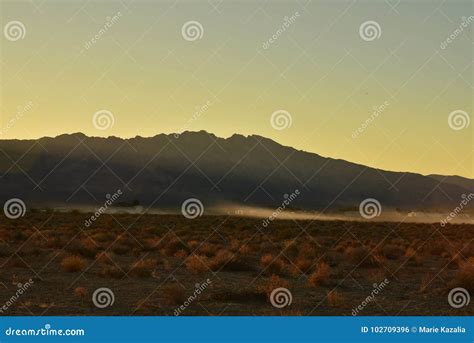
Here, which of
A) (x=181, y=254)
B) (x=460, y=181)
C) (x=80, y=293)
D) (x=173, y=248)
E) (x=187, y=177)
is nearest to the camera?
(x=80, y=293)

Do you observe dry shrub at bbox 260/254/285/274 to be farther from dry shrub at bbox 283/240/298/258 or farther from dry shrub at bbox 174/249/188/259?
dry shrub at bbox 174/249/188/259

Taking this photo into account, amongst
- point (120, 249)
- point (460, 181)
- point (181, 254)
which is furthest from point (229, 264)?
point (460, 181)

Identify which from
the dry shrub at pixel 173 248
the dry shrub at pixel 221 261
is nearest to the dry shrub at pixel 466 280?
the dry shrub at pixel 221 261

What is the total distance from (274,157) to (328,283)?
147 metres

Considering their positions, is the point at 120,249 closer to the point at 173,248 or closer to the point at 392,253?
→ the point at 173,248

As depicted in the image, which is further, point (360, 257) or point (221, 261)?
point (360, 257)

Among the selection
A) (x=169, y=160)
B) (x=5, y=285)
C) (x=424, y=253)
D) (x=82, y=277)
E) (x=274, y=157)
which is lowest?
(x=5, y=285)

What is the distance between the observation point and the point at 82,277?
20.9 metres

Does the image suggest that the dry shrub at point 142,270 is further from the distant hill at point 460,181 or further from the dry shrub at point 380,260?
the distant hill at point 460,181

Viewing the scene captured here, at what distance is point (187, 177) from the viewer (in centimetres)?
13775

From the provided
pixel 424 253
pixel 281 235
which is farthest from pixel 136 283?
pixel 281 235

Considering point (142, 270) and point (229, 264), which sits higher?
point (229, 264)

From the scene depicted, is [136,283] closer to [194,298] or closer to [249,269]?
[194,298]

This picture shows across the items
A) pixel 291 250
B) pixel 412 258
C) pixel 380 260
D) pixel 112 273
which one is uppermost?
pixel 412 258
